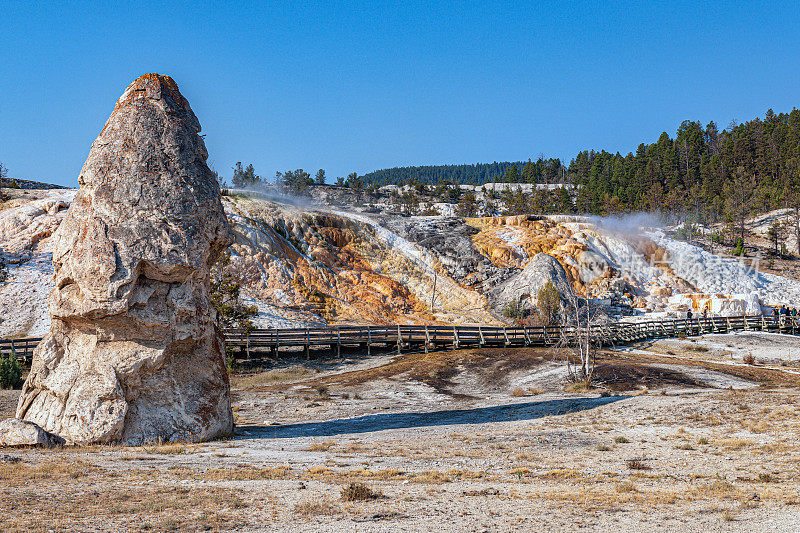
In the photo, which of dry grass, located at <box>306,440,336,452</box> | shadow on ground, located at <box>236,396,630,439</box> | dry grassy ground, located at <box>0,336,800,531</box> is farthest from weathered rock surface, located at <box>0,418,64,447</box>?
dry grass, located at <box>306,440,336,452</box>

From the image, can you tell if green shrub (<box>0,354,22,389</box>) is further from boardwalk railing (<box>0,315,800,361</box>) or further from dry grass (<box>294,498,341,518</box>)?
dry grass (<box>294,498,341,518</box>)

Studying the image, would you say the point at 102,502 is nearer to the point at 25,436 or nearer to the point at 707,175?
the point at 25,436

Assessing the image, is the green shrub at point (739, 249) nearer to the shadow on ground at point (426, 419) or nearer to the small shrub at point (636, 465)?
the shadow on ground at point (426, 419)

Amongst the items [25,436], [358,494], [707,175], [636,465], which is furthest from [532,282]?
[707,175]

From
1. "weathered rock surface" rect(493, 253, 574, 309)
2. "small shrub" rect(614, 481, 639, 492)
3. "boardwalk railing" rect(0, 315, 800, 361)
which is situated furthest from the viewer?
"weathered rock surface" rect(493, 253, 574, 309)

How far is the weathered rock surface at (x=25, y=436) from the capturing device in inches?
580

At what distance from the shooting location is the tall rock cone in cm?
1588

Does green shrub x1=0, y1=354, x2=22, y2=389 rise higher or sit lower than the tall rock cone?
lower

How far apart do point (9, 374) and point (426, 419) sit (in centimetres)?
1885

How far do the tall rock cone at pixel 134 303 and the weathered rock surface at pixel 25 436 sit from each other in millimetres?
426

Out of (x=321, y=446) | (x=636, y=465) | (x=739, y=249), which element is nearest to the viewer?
(x=636, y=465)

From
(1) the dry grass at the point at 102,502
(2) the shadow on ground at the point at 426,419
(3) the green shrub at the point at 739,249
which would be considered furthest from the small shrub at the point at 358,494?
(3) the green shrub at the point at 739,249

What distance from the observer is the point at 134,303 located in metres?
16.2

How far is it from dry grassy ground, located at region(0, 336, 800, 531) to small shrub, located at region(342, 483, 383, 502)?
0.02 m
